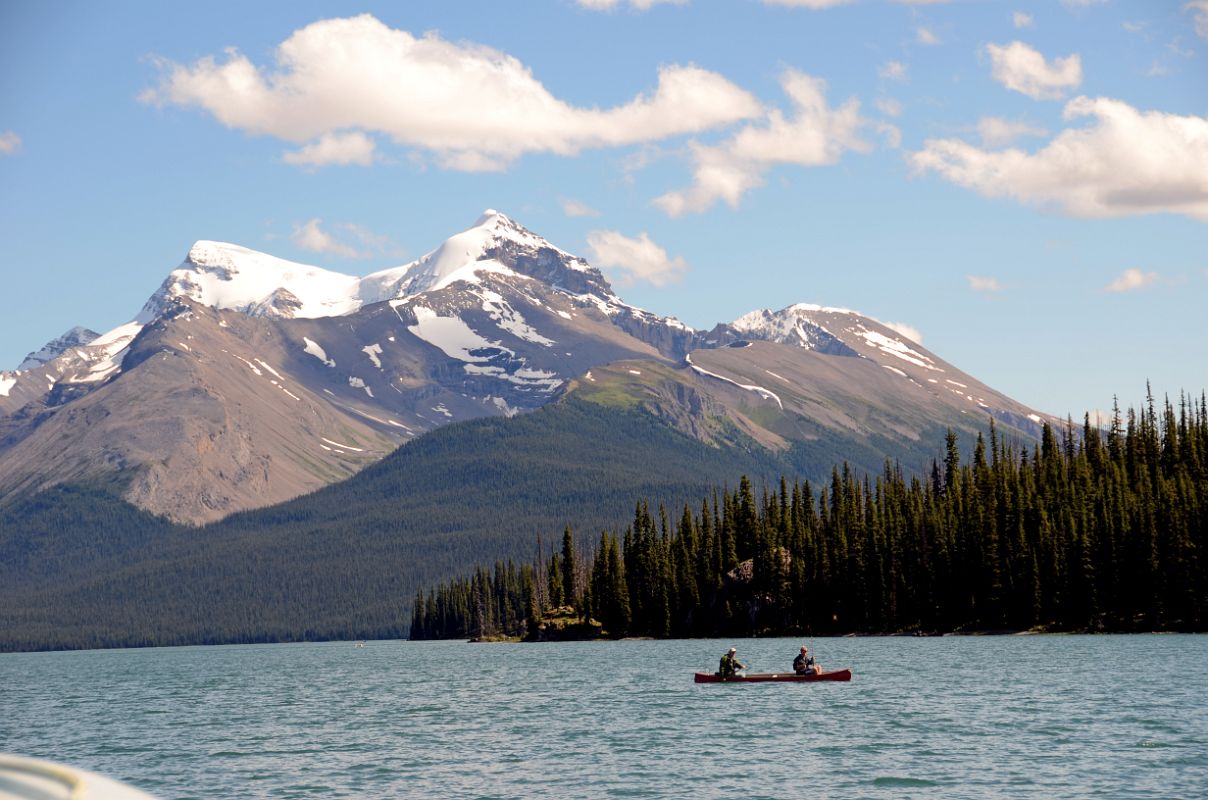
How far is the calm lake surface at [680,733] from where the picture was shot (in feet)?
194

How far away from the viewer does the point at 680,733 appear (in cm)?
7825

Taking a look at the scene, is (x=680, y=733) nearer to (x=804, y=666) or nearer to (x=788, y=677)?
(x=804, y=666)

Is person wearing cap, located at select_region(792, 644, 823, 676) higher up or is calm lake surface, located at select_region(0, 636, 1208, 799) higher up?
person wearing cap, located at select_region(792, 644, 823, 676)

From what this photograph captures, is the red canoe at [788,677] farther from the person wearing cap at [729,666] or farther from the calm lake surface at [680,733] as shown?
the calm lake surface at [680,733]

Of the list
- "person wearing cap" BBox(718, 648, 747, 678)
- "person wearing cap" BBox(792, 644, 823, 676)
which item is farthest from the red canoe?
"person wearing cap" BBox(718, 648, 747, 678)

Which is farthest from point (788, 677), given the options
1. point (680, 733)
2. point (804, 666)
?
point (680, 733)

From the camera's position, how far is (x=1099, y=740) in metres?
68.1

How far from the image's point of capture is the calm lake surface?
2323 inches

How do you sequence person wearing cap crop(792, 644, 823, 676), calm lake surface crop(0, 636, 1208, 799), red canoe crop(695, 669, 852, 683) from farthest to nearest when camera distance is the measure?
1. red canoe crop(695, 669, 852, 683)
2. person wearing cap crop(792, 644, 823, 676)
3. calm lake surface crop(0, 636, 1208, 799)

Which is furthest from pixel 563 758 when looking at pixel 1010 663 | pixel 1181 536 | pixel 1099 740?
pixel 1181 536

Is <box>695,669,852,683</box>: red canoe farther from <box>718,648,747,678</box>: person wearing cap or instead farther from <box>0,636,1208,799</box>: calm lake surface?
<box>0,636,1208,799</box>: calm lake surface

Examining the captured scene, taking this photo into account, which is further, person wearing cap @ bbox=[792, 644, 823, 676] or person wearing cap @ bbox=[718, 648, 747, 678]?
person wearing cap @ bbox=[718, 648, 747, 678]

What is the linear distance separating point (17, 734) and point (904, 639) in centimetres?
12350

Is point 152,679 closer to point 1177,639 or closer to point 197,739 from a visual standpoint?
point 197,739
